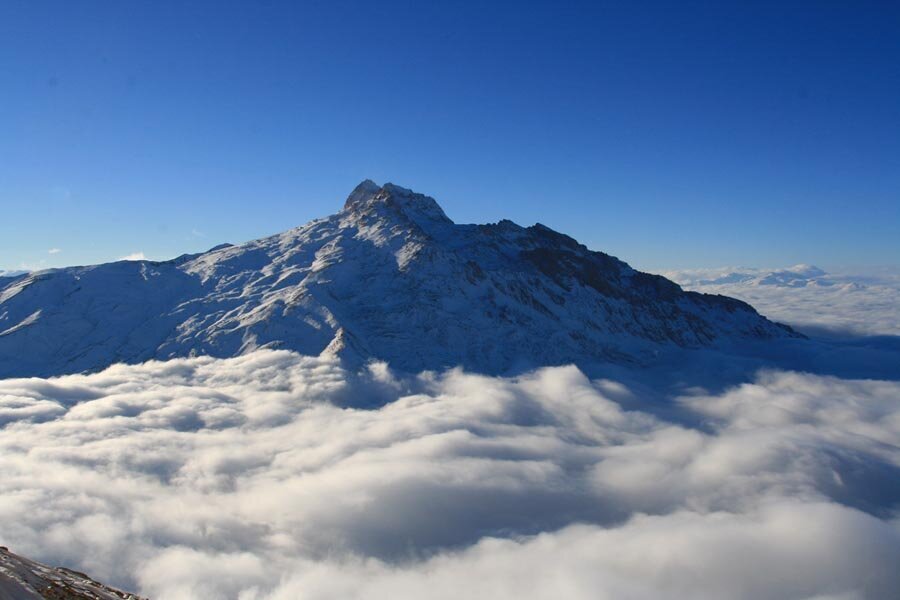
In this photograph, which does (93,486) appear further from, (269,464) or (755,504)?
(755,504)

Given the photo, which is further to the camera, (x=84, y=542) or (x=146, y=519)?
(x=146, y=519)

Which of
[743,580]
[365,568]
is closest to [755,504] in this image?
[743,580]

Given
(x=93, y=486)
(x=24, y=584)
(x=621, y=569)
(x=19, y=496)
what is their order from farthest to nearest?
(x=93, y=486) → (x=19, y=496) → (x=621, y=569) → (x=24, y=584)

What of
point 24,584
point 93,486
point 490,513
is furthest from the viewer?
point 490,513

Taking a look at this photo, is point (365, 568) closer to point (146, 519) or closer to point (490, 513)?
point (490, 513)

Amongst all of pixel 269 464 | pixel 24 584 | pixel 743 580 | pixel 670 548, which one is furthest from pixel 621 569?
pixel 24 584

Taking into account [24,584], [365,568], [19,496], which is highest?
[24,584]

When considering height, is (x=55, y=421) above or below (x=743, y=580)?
above
